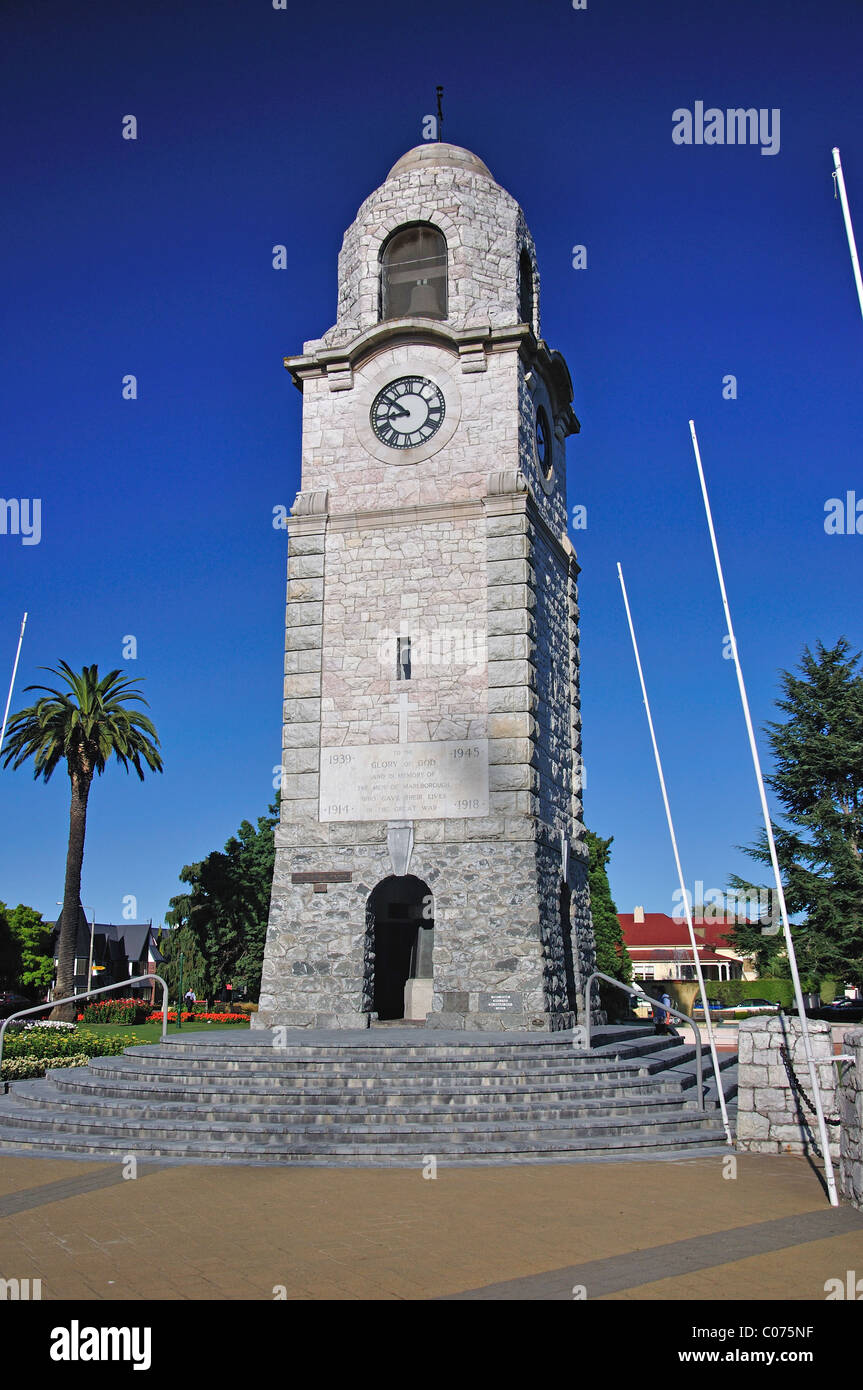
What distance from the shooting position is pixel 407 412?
20.3 m

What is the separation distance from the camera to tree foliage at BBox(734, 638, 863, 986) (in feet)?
88.2

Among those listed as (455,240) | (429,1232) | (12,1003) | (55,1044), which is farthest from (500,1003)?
(12,1003)

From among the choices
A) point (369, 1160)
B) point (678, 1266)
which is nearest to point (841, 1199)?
point (678, 1266)

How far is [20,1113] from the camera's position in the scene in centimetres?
1195

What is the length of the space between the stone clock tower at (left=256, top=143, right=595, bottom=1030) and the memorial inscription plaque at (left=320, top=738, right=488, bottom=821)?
0.13ft

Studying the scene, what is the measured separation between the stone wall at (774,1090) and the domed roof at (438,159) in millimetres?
18865

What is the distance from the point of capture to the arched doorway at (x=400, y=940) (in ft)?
65.2

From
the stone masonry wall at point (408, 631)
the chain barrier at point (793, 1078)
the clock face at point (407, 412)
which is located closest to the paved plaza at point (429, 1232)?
the chain barrier at point (793, 1078)

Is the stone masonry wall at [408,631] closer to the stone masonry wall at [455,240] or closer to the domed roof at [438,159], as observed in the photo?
the stone masonry wall at [455,240]

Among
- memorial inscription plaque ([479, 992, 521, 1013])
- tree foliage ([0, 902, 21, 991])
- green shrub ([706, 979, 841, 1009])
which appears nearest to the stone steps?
memorial inscription plaque ([479, 992, 521, 1013])

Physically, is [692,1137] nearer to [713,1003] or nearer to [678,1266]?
[678,1266]

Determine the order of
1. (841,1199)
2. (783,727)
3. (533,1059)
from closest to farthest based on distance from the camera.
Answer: (841,1199) → (533,1059) → (783,727)

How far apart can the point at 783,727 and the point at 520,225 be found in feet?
52.8

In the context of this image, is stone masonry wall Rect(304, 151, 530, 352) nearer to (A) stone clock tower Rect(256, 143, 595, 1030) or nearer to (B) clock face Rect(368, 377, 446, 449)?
(A) stone clock tower Rect(256, 143, 595, 1030)
